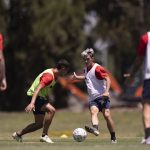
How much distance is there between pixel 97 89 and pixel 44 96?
120 cm

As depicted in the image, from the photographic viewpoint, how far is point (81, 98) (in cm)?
7194

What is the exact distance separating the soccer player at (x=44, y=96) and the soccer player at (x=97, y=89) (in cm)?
62

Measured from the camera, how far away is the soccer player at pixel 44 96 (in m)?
18.4

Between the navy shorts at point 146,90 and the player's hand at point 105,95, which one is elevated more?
the navy shorts at point 146,90

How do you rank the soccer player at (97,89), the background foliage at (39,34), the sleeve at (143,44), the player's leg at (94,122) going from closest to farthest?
the sleeve at (143,44)
the player's leg at (94,122)
the soccer player at (97,89)
the background foliage at (39,34)

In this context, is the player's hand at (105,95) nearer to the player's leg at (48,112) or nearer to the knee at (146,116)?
the player's leg at (48,112)

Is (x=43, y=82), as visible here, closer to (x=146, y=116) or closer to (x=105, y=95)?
(x=105, y=95)

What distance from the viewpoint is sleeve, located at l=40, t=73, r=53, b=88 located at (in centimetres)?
1834

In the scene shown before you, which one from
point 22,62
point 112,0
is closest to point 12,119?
point 22,62

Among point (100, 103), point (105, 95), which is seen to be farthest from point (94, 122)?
point (105, 95)

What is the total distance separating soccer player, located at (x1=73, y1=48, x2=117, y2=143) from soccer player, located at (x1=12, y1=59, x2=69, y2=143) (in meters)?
0.62

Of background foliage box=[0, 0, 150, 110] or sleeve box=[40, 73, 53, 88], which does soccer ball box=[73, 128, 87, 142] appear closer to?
sleeve box=[40, 73, 53, 88]

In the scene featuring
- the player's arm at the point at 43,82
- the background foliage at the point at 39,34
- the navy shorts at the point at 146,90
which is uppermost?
the navy shorts at the point at 146,90

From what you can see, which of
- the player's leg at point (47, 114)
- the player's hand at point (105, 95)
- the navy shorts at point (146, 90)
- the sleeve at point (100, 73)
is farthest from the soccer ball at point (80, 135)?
the navy shorts at point (146, 90)
